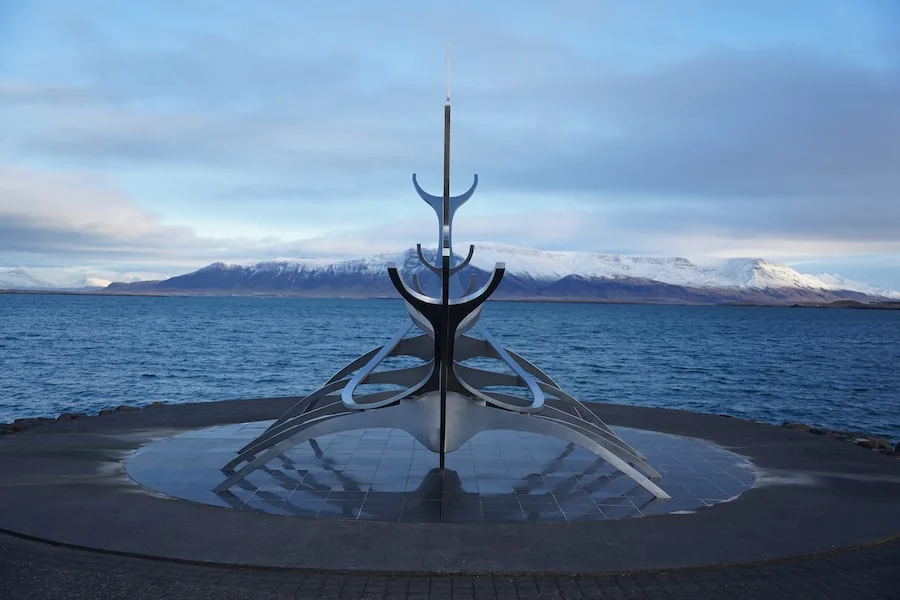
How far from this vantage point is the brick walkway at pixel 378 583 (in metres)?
9.97

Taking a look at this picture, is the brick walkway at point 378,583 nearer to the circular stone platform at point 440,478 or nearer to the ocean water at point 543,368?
the circular stone platform at point 440,478

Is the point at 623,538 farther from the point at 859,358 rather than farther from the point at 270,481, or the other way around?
the point at 859,358

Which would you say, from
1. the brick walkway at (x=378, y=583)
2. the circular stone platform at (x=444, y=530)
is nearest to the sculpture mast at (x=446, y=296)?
the circular stone platform at (x=444, y=530)

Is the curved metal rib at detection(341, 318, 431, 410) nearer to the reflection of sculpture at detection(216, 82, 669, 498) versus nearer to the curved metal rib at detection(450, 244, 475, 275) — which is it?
the reflection of sculpture at detection(216, 82, 669, 498)

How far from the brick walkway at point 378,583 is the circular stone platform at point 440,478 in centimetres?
284

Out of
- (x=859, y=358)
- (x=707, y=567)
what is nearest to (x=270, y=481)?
(x=707, y=567)

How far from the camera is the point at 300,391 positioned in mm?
51375

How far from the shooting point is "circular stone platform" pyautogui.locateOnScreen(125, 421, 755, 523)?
14.0m

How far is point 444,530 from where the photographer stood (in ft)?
41.1

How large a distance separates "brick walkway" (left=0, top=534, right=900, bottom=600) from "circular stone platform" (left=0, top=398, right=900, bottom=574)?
23 cm

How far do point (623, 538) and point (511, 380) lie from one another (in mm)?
7273

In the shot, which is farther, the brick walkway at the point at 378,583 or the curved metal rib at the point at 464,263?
the curved metal rib at the point at 464,263

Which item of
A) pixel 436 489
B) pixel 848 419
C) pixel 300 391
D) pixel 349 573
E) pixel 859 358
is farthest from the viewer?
pixel 859 358

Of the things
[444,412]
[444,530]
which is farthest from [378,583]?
[444,412]
